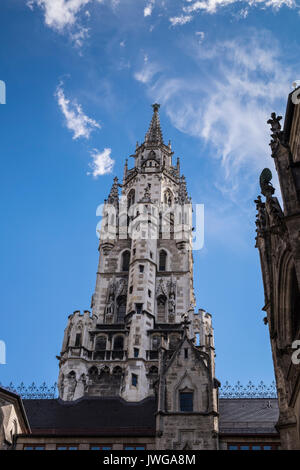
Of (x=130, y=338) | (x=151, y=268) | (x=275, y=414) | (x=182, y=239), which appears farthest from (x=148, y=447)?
(x=182, y=239)

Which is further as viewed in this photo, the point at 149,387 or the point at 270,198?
the point at 149,387

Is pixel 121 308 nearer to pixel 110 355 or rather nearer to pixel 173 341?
pixel 110 355

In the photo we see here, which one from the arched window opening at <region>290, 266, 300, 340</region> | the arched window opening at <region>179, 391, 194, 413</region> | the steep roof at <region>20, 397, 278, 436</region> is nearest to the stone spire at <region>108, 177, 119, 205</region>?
the steep roof at <region>20, 397, 278, 436</region>

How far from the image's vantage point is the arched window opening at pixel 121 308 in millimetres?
48125

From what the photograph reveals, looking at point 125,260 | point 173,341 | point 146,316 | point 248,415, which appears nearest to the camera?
point 248,415

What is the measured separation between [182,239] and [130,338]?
1402 cm

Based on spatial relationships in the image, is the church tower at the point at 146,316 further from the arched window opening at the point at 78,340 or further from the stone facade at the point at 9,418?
the stone facade at the point at 9,418

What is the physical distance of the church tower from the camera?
2998cm

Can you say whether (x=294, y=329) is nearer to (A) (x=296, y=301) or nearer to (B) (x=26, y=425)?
(A) (x=296, y=301)

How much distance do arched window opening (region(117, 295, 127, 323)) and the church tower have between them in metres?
0.10

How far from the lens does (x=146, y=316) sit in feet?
148

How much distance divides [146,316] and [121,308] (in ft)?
14.6

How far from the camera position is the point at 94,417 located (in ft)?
103

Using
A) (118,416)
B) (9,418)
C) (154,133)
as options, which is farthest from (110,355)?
(154,133)
